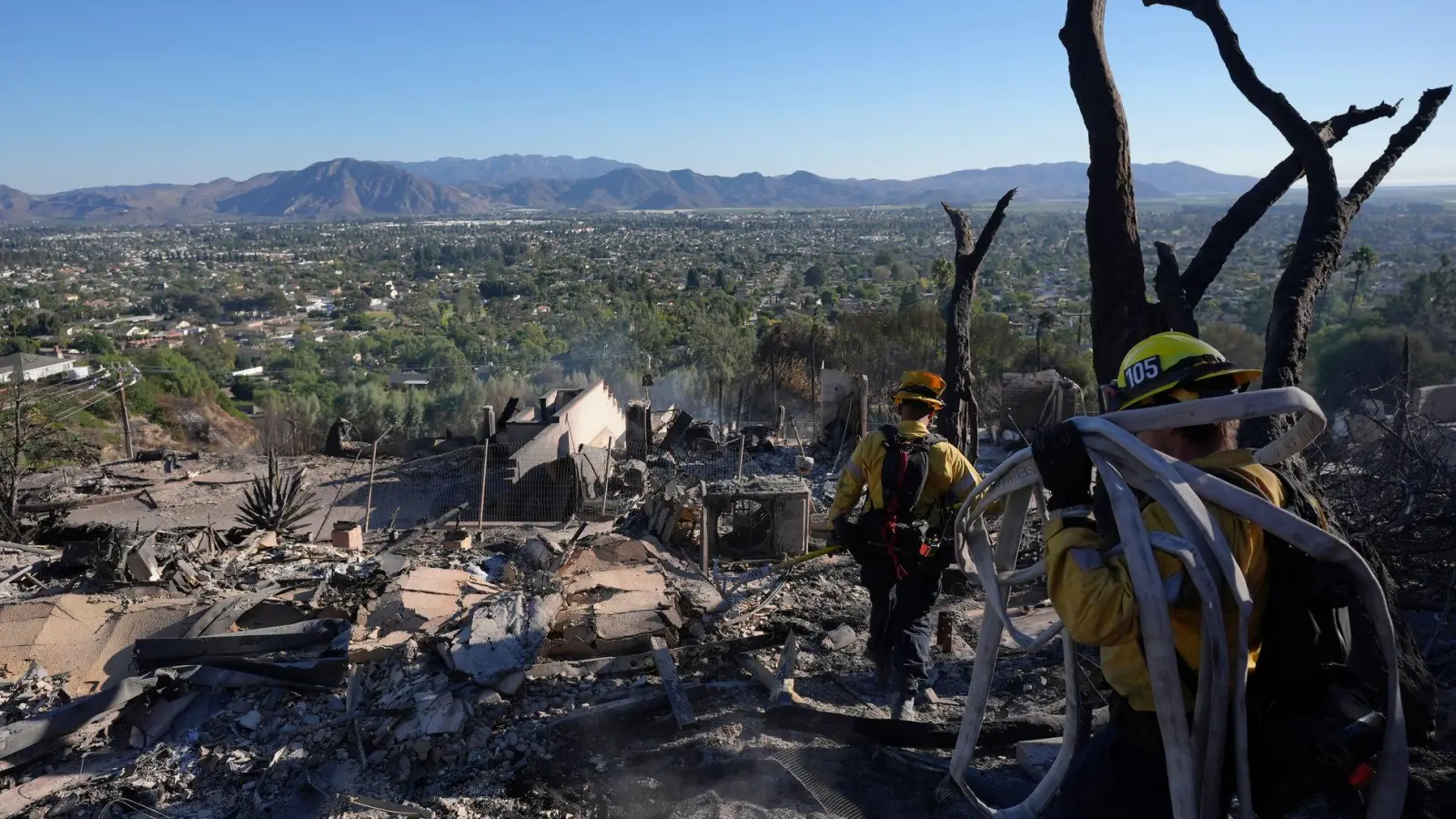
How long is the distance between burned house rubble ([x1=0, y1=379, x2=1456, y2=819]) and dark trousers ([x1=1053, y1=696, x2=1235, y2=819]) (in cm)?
131

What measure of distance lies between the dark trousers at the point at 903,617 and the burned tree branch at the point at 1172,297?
93.7 inches

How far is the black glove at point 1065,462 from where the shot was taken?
2707 millimetres

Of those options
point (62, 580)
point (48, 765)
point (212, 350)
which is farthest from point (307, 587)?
point (212, 350)

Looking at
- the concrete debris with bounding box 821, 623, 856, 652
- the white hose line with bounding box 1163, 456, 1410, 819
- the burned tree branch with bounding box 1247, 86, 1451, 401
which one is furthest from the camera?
the concrete debris with bounding box 821, 623, 856, 652

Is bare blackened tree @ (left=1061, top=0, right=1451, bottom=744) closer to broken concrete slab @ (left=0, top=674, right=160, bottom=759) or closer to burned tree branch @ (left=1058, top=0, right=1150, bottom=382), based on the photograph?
burned tree branch @ (left=1058, top=0, right=1150, bottom=382)

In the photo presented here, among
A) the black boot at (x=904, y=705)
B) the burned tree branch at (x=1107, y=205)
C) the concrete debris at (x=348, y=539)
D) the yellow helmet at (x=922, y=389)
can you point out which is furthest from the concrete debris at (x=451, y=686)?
the burned tree branch at (x=1107, y=205)

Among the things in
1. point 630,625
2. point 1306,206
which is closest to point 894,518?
point 630,625

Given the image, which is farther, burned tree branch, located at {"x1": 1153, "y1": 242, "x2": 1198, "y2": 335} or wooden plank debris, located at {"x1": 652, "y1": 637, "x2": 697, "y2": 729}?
burned tree branch, located at {"x1": 1153, "y1": 242, "x2": 1198, "y2": 335}

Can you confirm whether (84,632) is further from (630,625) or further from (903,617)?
(903,617)

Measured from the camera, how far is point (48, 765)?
17.3ft

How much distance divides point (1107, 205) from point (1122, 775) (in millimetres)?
4232

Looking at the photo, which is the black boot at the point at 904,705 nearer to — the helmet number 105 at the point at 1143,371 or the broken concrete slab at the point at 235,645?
the helmet number 105 at the point at 1143,371

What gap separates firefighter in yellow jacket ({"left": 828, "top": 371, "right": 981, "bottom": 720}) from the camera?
511cm

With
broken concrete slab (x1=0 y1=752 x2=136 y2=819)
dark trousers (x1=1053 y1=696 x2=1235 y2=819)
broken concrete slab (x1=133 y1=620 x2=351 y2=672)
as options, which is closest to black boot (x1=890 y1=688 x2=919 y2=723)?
dark trousers (x1=1053 y1=696 x2=1235 y2=819)
